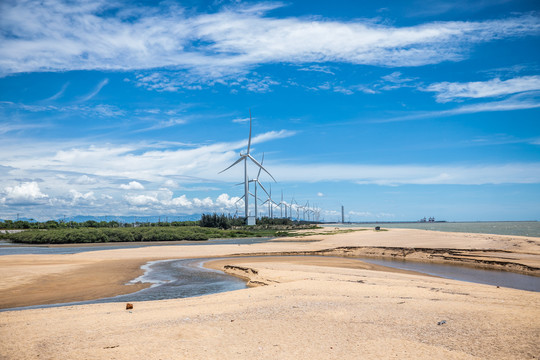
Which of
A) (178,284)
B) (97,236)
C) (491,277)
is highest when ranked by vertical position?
(97,236)

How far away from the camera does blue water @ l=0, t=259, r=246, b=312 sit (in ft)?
50.9

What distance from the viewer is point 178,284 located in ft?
63.8

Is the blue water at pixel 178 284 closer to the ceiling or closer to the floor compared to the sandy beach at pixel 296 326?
closer to the floor

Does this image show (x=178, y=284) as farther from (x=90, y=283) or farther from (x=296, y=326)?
(x=296, y=326)

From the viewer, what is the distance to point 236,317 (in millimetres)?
9648

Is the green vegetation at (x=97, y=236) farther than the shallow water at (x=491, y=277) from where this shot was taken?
Yes

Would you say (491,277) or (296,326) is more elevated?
(296,326)

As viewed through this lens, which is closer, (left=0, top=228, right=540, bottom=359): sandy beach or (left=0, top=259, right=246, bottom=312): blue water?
Answer: (left=0, top=228, right=540, bottom=359): sandy beach

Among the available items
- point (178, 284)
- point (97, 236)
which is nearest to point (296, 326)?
point (178, 284)

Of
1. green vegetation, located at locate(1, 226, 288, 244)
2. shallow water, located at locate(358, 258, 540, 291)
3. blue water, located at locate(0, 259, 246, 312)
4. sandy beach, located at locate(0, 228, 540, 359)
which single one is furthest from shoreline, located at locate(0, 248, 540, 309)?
green vegetation, located at locate(1, 226, 288, 244)

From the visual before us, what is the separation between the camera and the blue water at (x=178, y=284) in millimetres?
15523

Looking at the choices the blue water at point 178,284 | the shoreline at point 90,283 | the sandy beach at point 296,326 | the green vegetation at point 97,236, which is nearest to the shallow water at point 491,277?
the shoreline at point 90,283

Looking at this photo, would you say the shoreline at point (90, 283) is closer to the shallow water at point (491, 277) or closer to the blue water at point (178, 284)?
the blue water at point (178, 284)

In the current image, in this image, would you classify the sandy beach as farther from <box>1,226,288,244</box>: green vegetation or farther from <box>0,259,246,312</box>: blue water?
<box>1,226,288,244</box>: green vegetation
